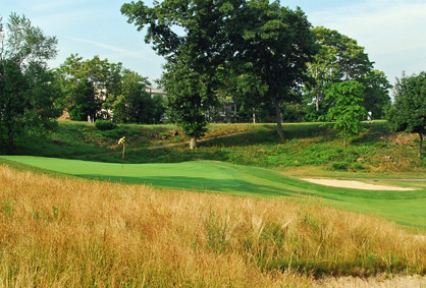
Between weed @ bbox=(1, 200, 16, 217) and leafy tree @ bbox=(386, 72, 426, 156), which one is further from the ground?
leafy tree @ bbox=(386, 72, 426, 156)

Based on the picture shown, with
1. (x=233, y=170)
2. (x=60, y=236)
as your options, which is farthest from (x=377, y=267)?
(x=233, y=170)

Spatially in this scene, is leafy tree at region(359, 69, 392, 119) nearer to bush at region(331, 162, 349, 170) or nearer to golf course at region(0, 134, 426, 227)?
bush at region(331, 162, 349, 170)

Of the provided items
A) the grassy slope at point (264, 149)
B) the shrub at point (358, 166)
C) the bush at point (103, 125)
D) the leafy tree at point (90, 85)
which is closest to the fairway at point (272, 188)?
the grassy slope at point (264, 149)

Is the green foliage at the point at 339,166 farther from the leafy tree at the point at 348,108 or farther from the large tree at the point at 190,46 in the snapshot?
the large tree at the point at 190,46

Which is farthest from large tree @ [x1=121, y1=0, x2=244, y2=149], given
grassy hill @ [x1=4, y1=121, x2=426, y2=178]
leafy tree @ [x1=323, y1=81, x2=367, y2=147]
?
leafy tree @ [x1=323, y1=81, x2=367, y2=147]

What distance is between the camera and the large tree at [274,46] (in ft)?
118

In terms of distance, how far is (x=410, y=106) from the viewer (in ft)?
102

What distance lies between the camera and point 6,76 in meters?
29.6

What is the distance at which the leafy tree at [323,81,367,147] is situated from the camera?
34.8m

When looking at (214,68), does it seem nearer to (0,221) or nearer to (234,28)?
(234,28)

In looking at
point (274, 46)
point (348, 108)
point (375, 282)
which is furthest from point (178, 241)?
point (274, 46)

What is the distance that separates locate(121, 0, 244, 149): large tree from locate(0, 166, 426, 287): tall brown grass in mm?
28505

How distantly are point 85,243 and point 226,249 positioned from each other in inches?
80.5

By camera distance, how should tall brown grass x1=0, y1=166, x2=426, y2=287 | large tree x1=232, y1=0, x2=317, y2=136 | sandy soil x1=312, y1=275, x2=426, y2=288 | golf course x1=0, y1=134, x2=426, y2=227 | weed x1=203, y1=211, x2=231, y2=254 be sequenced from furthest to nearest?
large tree x1=232, y1=0, x2=317, y2=136, golf course x1=0, y1=134, x2=426, y2=227, weed x1=203, y1=211, x2=231, y2=254, sandy soil x1=312, y1=275, x2=426, y2=288, tall brown grass x1=0, y1=166, x2=426, y2=287
